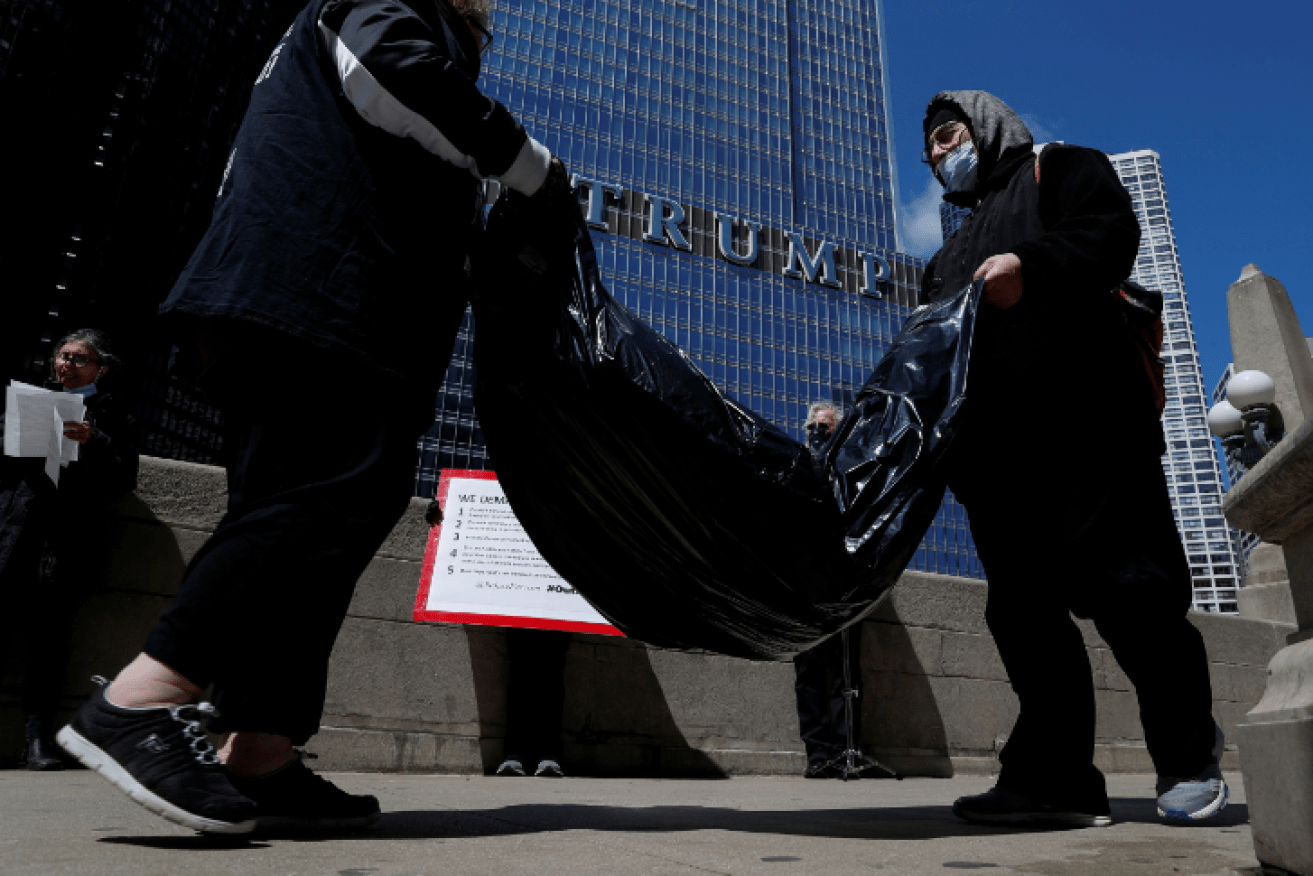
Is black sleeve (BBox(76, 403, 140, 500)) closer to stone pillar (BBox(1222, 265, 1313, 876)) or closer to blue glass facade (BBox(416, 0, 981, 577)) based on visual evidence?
stone pillar (BBox(1222, 265, 1313, 876))

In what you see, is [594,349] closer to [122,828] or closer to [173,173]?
[122,828]

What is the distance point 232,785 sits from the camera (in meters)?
1.49

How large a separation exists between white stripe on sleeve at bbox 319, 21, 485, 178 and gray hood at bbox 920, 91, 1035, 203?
1717 millimetres

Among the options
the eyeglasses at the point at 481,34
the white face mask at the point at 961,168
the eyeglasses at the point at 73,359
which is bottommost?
the eyeglasses at the point at 73,359

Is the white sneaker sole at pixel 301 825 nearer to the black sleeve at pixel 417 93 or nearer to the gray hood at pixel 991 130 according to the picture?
the black sleeve at pixel 417 93

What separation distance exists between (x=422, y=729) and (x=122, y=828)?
104 inches

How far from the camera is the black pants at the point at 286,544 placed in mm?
1522

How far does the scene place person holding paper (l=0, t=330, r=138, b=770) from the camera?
3338 millimetres

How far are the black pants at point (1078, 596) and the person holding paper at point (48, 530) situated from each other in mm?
3297

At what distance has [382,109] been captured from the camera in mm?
1741

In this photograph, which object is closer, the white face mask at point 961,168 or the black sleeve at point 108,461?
the white face mask at point 961,168

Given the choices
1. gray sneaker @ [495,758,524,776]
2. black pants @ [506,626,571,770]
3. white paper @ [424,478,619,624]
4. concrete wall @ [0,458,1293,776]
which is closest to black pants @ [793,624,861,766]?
concrete wall @ [0,458,1293,776]

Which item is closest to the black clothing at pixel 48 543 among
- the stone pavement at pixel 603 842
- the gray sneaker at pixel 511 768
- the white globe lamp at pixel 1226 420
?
the stone pavement at pixel 603 842

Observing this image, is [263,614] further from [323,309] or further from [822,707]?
[822,707]
